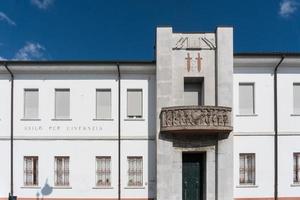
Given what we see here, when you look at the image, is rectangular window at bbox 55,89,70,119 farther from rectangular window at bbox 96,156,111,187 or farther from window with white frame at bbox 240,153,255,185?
window with white frame at bbox 240,153,255,185

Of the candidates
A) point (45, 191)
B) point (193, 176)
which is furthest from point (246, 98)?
point (45, 191)

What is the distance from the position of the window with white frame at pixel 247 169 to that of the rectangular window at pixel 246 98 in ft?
8.41

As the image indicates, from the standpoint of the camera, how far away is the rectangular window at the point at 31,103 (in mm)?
20531

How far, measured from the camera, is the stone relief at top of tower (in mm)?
19344

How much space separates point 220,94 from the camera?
62.3 feet

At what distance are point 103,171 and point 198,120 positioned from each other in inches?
255

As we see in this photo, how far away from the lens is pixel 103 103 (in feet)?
67.7

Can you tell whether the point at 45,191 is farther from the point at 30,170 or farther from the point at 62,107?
the point at 62,107

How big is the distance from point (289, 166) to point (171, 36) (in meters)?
10.1

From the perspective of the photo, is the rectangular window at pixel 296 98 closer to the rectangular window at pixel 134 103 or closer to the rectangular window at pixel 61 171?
the rectangular window at pixel 134 103

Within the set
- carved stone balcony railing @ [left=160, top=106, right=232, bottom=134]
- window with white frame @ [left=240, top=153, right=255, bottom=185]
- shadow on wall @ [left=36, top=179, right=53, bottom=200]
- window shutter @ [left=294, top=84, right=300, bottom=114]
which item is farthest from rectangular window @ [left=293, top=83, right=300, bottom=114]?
shadow on wall @ [left=36, top=179, right=53, bottom=200]

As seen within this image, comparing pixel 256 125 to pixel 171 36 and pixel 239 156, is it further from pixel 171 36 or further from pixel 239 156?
pixel 171 36

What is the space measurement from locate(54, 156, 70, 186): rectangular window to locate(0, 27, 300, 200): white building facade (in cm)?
6

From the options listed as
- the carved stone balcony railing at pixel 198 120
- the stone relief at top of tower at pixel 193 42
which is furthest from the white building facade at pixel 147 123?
the carved stone balcony railing at pixel 198 120
